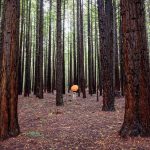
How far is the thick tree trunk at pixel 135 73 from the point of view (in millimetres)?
5621

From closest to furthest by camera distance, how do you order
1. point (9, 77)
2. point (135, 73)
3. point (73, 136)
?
point (135, 73)
point (73, 136)
point (9, 77)

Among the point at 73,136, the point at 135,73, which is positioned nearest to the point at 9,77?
the point at 73,136

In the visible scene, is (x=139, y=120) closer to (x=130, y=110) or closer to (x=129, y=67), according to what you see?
(x=130, y=110)

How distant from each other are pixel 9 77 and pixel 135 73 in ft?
10.1

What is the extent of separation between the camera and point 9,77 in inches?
258

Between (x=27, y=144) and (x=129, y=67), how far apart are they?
2.87 m

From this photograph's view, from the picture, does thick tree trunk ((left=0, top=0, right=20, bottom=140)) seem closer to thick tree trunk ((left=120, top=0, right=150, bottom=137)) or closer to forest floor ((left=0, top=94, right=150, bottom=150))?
forest floor ((left=0, top=94, right=150, bottom=150))

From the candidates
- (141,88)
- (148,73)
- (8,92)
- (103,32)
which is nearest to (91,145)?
(141,88)

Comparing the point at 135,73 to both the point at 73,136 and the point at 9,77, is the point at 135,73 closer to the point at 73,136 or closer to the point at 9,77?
the point at 73,136

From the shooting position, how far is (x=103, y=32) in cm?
1024

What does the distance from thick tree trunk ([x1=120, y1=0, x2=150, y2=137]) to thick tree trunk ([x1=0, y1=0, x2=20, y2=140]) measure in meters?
2.72

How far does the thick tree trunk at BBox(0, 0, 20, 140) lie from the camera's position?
21.4ft

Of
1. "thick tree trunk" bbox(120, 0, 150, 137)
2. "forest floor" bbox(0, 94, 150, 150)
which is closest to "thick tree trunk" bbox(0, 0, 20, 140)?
"forest floor" bbox(0, 94, 150, 150)

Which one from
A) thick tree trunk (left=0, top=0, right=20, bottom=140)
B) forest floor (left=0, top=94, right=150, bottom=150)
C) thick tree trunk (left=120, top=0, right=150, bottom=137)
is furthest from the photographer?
thick tree trunk (left=0, top=0, right=20, bottom=140)
